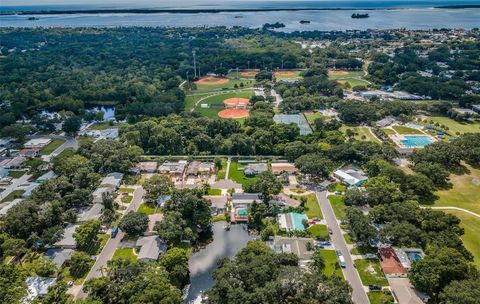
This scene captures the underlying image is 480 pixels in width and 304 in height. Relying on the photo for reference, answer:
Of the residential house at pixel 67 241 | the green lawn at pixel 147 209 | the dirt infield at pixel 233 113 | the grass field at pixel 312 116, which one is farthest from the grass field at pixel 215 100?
the residential house at pixel 67 241

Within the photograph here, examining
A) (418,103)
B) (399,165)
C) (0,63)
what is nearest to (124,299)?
(399,165)

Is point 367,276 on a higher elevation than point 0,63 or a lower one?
lower

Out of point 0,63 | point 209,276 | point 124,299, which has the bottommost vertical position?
point 209,276

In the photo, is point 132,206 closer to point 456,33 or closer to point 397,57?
point 397,57

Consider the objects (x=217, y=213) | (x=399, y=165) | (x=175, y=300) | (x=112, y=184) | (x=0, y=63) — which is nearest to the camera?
(x=175, y=300)

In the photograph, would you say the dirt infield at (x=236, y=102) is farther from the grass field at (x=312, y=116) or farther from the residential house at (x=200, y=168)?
the residential house at (x=200, y=168)

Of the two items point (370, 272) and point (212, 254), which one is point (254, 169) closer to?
point (212, 254)

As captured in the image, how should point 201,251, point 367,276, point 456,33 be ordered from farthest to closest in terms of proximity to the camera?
point 456,33 → point 201,251 → point 367,276
